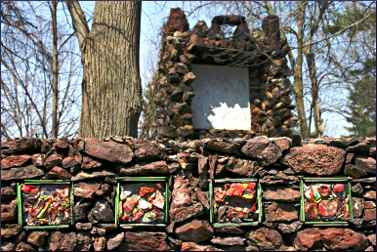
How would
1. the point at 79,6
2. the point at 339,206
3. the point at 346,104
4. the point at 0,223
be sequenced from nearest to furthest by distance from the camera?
the point at 0,223 < the point at 339,206 < the point at 79,6 < the point at 346,104

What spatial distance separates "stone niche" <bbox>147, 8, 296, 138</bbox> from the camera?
315 inches

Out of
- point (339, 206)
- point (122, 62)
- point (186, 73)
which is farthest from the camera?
point (186, 73)

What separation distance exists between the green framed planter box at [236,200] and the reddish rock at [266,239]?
→ 10 cm

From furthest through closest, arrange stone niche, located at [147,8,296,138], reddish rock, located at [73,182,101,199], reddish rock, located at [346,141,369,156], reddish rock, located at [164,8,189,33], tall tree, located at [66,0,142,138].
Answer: reddish rock, located at [164,8,189,33]
stone niche, located at [147,8,296,138]
tall tree, located at [66,0,142,138]
reddish rock, located at [346,141,369,156]
reddish rock, located at [73,182,101,199]

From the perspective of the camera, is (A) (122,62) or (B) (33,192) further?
(A) (122,62)

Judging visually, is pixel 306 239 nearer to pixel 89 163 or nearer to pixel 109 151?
pixel 109 151

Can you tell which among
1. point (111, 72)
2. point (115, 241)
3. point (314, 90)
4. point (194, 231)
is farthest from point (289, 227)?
point (314, 90)

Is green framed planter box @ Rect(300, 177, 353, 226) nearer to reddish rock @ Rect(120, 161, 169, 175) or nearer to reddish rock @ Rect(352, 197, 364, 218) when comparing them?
reddish rock @ Rect(352, 197, 364, 218)

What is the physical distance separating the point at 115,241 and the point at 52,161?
97 cm

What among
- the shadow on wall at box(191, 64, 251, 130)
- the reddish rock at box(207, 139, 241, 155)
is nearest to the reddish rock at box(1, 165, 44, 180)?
the reddish rock at box(207, 139, 241, 155)

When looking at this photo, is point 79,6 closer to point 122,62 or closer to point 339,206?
point 122,62

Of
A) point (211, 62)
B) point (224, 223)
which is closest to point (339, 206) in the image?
point (224, 223)

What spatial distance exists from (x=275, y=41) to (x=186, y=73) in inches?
78.4

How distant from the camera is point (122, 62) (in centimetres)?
500
